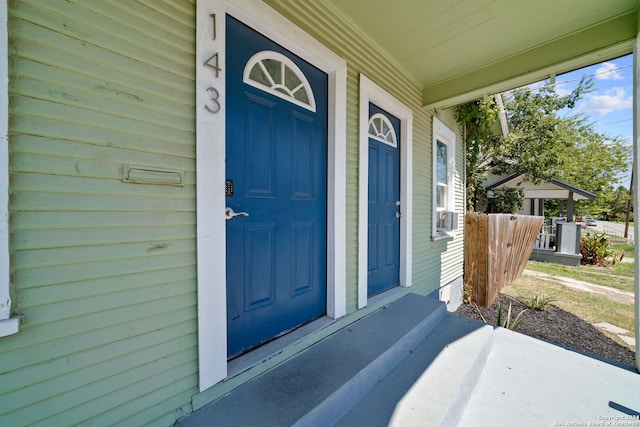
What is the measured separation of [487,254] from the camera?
14.1 ft

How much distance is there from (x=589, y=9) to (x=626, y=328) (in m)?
3.96

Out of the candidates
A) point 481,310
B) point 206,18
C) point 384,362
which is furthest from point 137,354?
point 481,310

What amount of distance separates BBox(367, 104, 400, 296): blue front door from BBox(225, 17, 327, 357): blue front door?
0.78 meters

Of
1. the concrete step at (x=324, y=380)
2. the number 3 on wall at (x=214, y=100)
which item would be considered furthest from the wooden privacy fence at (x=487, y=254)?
the number 3 on wall at (x=214, y=100)

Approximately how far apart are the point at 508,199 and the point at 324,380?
10593 millimetres

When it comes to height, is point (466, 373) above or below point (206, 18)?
below

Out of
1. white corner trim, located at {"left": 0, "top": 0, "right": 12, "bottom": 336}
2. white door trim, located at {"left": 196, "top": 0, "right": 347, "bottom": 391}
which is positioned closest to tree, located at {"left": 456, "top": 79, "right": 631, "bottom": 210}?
white door trim, located at {"left": 196, "top": 0, "right": 347, "bottom": 391}

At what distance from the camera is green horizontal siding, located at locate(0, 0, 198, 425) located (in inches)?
36.5

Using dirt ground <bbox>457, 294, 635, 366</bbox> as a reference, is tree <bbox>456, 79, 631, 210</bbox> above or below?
above

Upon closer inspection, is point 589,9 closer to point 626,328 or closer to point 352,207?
point 352,207

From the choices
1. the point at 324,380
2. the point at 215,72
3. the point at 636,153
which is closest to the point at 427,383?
the point at 324,380

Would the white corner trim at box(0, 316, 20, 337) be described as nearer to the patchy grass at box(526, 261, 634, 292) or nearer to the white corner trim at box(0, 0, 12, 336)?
the white corner trim at box(0, 0, 12, 336)

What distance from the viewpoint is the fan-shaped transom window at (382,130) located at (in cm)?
278

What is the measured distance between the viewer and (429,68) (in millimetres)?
3090
